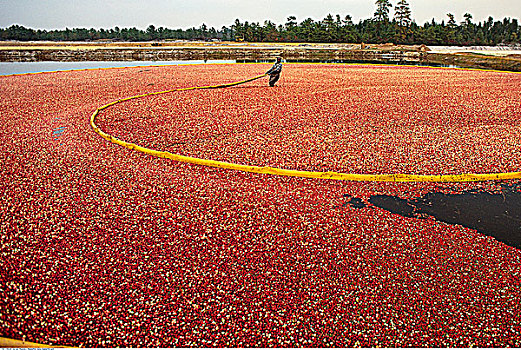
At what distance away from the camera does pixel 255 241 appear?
2838 mm

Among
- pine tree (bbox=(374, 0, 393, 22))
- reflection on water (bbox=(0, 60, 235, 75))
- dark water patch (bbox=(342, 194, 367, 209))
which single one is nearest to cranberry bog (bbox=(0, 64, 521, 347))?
dark water patch (bbox=(342, 194, 367, 209))

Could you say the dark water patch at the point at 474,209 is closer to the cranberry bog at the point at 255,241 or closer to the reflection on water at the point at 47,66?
the cranberry bog at the point at 255,241

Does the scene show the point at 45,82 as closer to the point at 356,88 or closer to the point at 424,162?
the point at 356,88

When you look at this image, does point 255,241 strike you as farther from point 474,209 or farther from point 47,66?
point 47,66

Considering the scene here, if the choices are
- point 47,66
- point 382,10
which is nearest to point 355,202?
point 47,66

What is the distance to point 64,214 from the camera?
3.22 metres

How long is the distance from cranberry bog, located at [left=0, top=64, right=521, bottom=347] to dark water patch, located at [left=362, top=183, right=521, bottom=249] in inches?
0.9

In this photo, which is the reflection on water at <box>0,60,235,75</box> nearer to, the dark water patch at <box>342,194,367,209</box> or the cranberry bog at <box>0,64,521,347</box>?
the cranberry bog at <box>0,64,521,347</box>

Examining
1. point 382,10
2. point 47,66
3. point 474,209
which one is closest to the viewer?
point 474,209

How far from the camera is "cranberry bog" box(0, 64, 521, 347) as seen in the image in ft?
6.75

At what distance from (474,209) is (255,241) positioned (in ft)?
6.56

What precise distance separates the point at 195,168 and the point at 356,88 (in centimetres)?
750

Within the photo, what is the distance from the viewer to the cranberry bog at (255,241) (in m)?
2.06

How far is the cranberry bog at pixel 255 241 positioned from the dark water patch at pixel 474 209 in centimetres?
2
